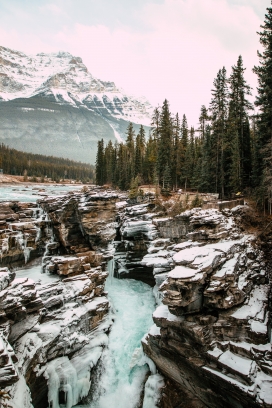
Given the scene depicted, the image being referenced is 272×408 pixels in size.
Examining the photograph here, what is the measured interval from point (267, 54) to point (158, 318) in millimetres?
24039

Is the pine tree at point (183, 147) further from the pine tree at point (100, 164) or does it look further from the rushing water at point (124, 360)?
the pine tree at point (100, 164)

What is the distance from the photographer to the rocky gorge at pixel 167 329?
1160 centimetres

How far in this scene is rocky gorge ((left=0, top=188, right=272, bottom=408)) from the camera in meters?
11.6

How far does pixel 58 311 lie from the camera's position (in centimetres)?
1645

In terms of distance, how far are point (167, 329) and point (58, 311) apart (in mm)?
7736

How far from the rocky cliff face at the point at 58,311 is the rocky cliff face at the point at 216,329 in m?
4.61

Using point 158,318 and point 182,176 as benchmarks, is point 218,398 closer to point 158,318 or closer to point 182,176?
point 158,318

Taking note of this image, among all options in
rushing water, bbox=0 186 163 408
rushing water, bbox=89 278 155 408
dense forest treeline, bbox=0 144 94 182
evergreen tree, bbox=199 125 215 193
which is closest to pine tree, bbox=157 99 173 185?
evergreen tree, bbox=199 125 215 193

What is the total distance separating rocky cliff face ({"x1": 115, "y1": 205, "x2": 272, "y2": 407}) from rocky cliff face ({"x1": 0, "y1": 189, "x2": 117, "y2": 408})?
461cm

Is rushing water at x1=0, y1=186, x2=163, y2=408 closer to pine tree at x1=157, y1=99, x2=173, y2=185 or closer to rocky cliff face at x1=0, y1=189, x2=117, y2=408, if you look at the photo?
rocky cliff face at x1=0, y1=189, x2=117, y2=408

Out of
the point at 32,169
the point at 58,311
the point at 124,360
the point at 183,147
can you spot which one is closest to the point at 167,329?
Result: the point at 124,360

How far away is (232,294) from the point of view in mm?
13742

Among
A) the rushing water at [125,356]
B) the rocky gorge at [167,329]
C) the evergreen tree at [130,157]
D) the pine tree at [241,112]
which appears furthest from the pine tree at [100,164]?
A: the rushing water at [125,356]

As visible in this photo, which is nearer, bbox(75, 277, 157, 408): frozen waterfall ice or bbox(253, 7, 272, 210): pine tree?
bbox(75, 277, 157, 408): frozen waterfall ice
